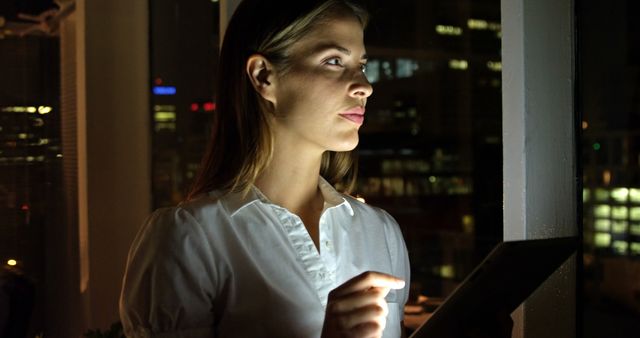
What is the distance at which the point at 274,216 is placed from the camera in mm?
1317

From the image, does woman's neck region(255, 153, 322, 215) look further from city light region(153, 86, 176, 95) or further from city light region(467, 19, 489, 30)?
city light region(153, 86, 176, 95)

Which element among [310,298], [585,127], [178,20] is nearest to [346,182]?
[310,298]

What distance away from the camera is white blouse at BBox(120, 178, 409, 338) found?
118 centimetres

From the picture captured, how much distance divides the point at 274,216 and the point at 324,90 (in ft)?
0.84

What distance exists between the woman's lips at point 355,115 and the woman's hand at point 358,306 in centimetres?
34

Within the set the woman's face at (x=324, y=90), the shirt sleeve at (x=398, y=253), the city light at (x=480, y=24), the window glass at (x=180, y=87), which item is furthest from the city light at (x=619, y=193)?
the window glass at (x=180, y=87)

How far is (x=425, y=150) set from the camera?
512 inches

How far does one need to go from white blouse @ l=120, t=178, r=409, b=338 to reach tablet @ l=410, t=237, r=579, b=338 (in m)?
0.34

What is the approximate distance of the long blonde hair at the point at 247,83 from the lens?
4.31 feet

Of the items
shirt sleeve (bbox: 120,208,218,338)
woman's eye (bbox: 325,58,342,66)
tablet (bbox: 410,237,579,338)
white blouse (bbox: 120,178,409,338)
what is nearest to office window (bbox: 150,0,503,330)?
woman's eye (bbox: 325,58,342,66)

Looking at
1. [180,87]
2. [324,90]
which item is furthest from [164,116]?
[324,90]

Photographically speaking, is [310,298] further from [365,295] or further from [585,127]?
[585,127]

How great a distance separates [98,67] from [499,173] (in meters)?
2.10

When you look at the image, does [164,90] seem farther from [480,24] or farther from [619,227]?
[619,227]
